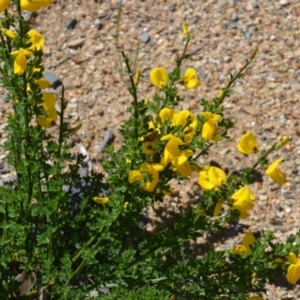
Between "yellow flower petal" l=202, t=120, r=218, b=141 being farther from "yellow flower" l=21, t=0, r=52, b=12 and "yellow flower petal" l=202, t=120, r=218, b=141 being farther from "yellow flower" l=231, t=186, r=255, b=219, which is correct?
"yellow flower" l=21, t=0, r=52, b=12

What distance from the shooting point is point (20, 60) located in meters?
1.61

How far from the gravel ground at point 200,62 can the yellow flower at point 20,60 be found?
1325 millimetres

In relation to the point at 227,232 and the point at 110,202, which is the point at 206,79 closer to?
the point at 227,232

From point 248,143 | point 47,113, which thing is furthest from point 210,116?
point 47,113

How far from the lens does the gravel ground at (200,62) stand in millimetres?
2996

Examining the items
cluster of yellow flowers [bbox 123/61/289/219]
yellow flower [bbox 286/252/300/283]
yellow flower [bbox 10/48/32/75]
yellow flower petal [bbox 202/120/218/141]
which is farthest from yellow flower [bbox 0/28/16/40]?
yellow flower [bbox 286/252/300/283]

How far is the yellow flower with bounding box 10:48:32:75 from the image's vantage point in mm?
1608

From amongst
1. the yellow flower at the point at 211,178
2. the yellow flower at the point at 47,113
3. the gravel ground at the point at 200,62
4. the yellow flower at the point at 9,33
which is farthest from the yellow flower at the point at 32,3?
the gravel ground at the point at 200,62

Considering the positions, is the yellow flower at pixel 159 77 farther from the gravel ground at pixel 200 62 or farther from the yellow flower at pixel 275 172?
the gravel ground at pixel 200 62

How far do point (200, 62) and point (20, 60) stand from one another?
187 cm

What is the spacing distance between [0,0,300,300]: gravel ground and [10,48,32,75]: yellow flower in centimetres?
132

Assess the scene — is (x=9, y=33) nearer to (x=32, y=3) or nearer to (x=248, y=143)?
(x=32, y=3)

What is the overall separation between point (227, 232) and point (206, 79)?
913 millimetres

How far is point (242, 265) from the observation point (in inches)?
80.1
